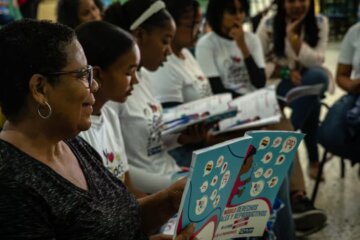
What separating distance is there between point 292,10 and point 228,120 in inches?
51.0

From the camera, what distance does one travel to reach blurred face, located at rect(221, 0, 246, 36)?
8.26 feet

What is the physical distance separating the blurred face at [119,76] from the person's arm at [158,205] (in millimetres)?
341

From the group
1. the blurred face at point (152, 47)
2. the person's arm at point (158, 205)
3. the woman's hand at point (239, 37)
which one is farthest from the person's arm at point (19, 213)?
the woman's hand at point (239, 37)

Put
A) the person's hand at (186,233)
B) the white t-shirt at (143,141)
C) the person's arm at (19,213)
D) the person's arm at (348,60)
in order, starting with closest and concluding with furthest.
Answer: the person's arm at (19,213), the person's hand at (186,233), the white t-shirt at (143,141), the person's arm at (348,60)

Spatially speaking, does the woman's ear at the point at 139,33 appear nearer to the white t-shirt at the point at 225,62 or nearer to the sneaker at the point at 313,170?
the white t-shirt at the point at 225,62

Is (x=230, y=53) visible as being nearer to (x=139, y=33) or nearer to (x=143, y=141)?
(x=139, y=33)

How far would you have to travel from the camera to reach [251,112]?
192cm

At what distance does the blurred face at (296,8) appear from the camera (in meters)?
2.85

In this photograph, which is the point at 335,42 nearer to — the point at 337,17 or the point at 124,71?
the point at 337,17

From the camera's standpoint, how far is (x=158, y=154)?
1729 millimetres

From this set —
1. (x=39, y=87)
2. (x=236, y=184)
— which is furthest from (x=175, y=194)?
(x=39, y=87)

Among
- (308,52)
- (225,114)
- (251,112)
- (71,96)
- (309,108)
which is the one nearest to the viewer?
(71,96)

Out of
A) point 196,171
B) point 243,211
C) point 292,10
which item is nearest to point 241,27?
point 292,10

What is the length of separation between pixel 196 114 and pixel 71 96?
88 centimetres
